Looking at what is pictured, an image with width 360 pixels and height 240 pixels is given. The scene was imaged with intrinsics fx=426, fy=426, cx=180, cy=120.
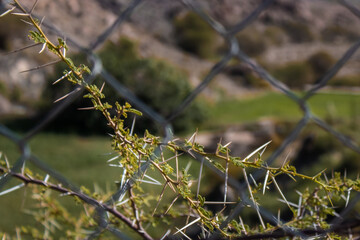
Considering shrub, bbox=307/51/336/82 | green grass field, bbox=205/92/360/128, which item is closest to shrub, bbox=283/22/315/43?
shrub, bbox=307/51/336/82

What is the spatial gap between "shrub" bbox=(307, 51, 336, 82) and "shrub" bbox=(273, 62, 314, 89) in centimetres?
5

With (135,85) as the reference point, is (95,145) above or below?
below

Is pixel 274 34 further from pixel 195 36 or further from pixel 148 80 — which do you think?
pixel 148 80

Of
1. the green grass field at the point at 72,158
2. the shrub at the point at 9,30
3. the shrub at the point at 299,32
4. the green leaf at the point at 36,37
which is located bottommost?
the green grass field at the point at 72,158

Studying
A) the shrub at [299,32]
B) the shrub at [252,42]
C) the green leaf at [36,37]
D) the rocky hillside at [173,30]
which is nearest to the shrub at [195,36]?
the rocky hillside at [173,30]

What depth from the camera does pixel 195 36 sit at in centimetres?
233

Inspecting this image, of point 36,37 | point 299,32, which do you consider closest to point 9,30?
point 36,37

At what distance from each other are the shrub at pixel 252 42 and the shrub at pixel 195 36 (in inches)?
13.3

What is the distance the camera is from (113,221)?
0.30 metres

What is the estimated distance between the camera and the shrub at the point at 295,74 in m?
2.29

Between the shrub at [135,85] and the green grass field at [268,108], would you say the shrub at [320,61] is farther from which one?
the shrub at [135,85]

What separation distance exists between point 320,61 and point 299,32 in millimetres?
308

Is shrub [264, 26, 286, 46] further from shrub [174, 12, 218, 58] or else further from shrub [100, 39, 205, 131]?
shrub [100, 39, 205, 131]

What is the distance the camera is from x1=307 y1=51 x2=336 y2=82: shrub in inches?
101
